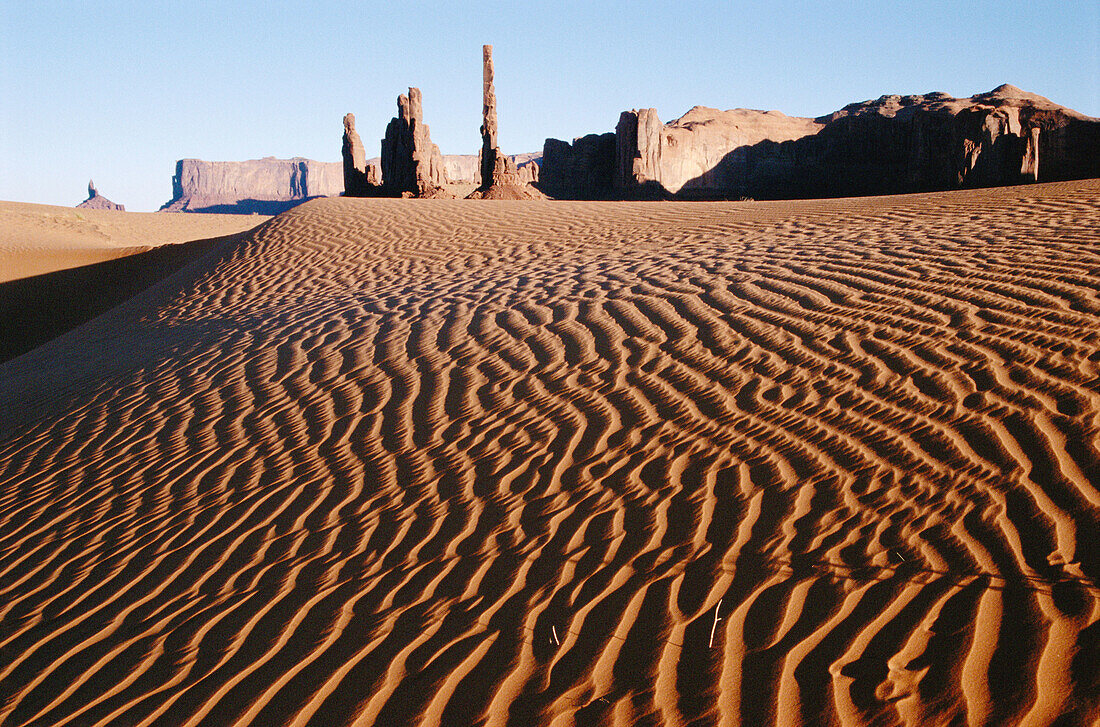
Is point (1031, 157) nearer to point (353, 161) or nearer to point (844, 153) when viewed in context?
point (844, 153)

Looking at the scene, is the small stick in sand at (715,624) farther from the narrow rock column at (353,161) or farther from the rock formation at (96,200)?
the rock formation at (96,200)

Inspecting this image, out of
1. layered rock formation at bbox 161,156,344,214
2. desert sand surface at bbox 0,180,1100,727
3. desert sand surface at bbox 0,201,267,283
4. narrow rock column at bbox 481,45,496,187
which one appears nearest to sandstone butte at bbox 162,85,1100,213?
narrow rock column at bbox 481,45,496,187

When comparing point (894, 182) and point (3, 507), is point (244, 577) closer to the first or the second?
point (3, 507)

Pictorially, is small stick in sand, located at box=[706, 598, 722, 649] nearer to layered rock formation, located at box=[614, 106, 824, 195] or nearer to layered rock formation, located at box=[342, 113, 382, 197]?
layered rock formation, located at box=[342, 113, 382, 197]

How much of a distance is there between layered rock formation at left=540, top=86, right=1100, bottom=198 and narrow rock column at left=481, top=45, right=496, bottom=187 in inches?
374

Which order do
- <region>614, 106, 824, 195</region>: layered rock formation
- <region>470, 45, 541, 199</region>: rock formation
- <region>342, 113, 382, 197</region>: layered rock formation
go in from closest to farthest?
1. <region>470, 45, 541, 199</region>: rock formation
2. <region>342, 113, 382, 197</region>: layered rock formation
3. <region>614, 106, 824, 195</region>: layered rock formation

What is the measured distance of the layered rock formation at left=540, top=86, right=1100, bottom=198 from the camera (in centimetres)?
2828

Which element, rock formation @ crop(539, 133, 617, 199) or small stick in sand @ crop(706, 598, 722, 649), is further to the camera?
rock formation @ crop(539, 133, 617, 199)

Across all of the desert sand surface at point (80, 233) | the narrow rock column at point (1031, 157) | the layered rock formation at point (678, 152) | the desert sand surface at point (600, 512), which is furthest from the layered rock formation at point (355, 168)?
the desert sand surface at point (600, 512)

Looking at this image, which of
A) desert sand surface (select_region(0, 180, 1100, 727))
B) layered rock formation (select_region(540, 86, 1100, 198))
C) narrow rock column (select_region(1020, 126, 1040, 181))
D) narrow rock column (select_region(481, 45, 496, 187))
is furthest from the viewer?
narrow rock column (select_region(481, 45, 496, 187))

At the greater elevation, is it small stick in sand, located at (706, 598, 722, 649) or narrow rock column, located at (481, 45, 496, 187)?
narrow rock column, located at (481, 45, 496, 187)

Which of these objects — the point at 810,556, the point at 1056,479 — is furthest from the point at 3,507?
the point at 1056,479

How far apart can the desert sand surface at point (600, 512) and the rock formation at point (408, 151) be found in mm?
31036

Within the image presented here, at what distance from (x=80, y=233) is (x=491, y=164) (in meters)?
17.2
